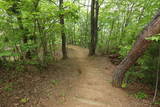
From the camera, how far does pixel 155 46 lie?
3.94 meters

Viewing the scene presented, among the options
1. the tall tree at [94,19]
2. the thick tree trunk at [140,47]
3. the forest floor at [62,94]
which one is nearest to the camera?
the thick tree trunk at [140,47]

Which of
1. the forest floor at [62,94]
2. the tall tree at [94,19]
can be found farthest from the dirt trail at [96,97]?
the tall tree at [94,19]

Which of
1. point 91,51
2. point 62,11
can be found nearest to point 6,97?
point 62,11

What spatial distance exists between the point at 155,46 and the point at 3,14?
6.80 m

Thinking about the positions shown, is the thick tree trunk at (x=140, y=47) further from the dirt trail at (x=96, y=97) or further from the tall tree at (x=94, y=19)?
the tall tree at (x=94, y=19)

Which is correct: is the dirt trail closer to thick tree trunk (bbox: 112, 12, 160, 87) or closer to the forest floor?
the forest floor

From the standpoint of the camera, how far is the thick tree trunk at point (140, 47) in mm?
2949

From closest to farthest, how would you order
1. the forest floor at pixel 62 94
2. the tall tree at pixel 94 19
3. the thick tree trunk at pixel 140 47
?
the thick tree trunk at pixel 140 47, the forest floor at pixel 62 94, the tall tree at pixel 94 19

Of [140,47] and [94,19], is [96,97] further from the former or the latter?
[94,19]

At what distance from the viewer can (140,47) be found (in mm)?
3436

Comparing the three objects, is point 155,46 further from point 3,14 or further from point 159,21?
point 3,14

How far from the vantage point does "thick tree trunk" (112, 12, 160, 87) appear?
2949mm

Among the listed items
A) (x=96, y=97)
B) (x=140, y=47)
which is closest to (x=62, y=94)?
(x=96, y=97)

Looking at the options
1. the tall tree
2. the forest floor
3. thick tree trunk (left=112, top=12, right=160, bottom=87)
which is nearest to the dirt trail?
the forest floor
